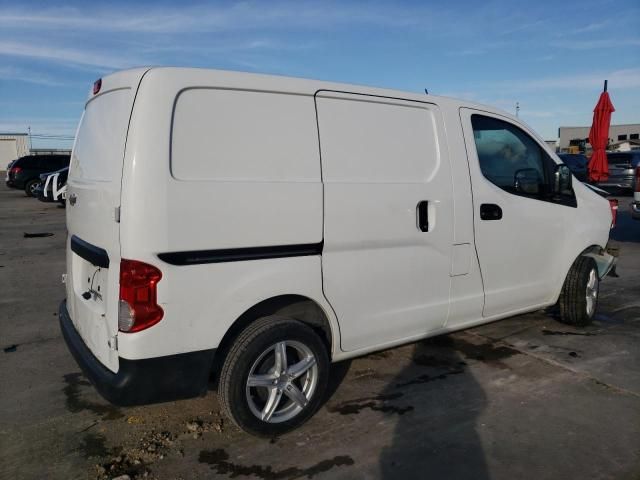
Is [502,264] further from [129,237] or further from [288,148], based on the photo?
[129,237]

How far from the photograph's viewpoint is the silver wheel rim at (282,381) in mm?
3080

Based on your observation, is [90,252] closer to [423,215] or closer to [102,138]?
[102,138]

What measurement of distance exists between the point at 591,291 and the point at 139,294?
435 centimetres

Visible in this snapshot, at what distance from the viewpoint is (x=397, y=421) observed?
3.36 m

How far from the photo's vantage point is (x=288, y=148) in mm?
Result: 3051

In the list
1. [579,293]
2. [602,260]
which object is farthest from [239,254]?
[602,260]

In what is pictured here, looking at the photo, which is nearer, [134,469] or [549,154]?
[134,469]

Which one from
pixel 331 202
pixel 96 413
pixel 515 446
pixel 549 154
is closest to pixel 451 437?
pixel 515 446

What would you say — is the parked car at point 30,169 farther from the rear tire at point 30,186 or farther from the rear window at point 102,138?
the rear window at point 102,138

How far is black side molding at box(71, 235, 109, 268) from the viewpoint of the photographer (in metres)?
2.85

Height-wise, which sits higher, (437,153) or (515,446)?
(437,153)

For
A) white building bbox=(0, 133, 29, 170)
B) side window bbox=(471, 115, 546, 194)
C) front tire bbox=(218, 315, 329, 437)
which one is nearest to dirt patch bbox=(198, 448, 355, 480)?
front tire bbox=(218, 315, 329, 437)

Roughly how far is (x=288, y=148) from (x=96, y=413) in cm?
217

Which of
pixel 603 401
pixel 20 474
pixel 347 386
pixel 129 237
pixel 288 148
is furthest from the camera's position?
pixel 347 386
